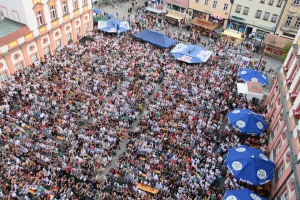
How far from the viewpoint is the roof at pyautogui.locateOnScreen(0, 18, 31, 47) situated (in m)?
29.0

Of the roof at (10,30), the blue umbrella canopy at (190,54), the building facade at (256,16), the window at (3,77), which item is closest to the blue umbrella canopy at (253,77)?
the blue umbrella canopy at (190,54)

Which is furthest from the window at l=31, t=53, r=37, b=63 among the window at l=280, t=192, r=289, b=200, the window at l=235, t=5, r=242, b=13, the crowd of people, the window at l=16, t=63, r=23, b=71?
the window at l=235, t=5, r=242, b=13

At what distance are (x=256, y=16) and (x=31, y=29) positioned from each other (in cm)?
3303

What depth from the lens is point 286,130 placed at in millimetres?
21203

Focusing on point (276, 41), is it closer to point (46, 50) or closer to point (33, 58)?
point (46, 50)

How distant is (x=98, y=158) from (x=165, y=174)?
225 inches

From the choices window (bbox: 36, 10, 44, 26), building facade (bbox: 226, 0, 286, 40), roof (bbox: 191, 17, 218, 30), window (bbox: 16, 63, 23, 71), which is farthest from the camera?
roof (bbox: 191, 17, 218, 30)

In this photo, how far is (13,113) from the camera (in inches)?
1025

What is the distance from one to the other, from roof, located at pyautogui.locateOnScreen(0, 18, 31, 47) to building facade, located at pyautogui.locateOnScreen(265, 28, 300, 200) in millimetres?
27629

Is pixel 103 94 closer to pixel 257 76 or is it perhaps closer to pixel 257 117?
pixel 257 117

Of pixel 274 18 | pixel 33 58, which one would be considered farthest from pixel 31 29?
pixel 274 18

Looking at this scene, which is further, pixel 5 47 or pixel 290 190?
pixel 5 47

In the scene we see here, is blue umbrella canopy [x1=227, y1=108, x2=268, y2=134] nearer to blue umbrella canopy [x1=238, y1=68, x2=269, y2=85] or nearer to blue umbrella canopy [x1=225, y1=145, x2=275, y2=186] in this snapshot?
blue umbrella canopy [x1=225, y1=145, x2=275, y2=186]


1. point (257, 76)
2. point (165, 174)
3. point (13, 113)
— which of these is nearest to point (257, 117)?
point (257, 76)
